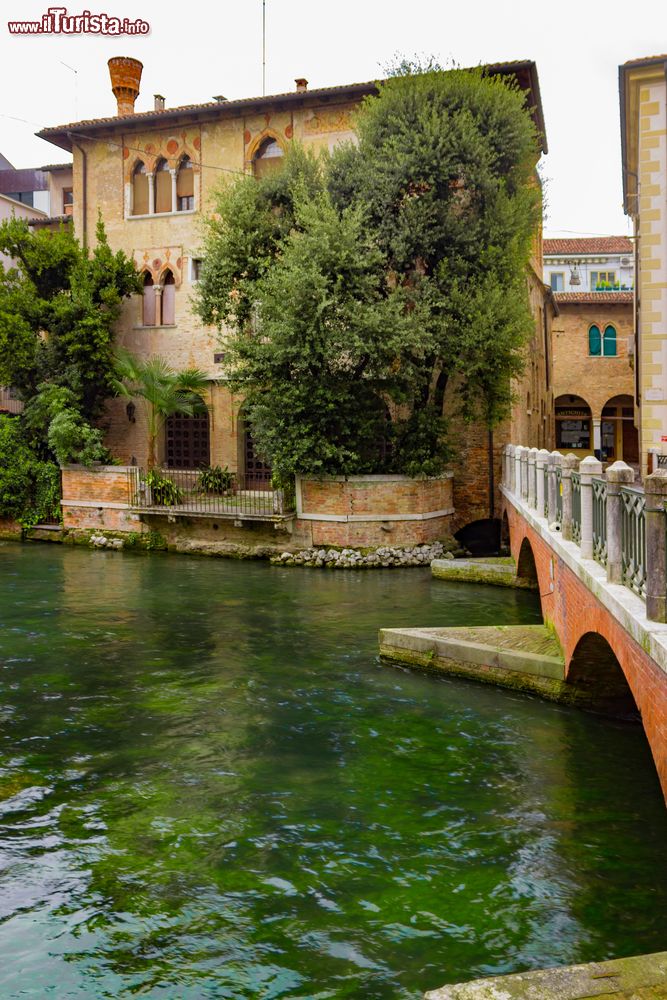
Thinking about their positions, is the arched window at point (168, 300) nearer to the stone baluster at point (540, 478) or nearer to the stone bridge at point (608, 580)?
the stone baluster at point (540, 478)

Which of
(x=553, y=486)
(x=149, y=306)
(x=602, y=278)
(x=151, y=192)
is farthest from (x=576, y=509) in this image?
(x=602, y=278)

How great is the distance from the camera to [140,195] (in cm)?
2862

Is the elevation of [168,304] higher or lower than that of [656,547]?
higher

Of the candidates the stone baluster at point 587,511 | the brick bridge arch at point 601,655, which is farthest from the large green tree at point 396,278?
the stone baluster at point 587,511

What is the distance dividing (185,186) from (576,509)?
21.8 m

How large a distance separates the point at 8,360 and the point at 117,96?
9.89 m

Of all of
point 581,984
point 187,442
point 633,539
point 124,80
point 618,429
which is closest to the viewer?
point 581,984

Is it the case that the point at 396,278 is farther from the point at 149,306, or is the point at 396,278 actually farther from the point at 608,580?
the point at 608,580

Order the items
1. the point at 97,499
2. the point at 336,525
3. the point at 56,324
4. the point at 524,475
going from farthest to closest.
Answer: the point at 56,324
the point at 97,499
the point at 336,525
the point at 524,475

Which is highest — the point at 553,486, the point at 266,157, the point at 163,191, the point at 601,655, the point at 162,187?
the point at 266,157

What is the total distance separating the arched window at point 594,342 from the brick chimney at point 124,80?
22.6 metres

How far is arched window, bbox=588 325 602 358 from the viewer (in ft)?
140

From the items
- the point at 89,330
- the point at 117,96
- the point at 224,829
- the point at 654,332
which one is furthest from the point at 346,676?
the point at 117,96

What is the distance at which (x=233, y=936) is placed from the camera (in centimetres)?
571
